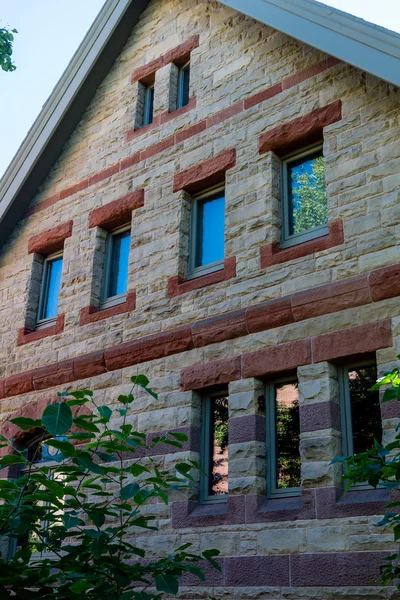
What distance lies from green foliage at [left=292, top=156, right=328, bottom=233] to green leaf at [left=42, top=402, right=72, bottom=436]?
508 centimetres

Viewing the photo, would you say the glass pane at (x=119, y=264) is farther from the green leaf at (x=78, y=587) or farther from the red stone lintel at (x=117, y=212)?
the green leaf at (x=78, y=587)

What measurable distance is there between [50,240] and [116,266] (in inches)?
57.6

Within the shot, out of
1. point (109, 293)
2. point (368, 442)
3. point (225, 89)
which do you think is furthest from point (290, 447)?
point (225, 89)

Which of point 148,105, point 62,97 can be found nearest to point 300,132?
point 148,105

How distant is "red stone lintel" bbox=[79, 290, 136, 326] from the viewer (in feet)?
31.3

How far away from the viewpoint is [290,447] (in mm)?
7504

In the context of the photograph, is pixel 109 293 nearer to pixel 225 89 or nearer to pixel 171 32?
pixel 225 89

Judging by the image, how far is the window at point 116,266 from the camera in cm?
1023

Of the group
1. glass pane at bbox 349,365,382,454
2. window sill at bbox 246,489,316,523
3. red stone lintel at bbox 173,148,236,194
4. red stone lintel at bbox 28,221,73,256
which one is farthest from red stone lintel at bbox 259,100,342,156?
window sill at bbox 246,489,316,523

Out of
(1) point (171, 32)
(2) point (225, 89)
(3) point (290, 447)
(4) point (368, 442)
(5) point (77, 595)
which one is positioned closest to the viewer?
(5) point (77, 595)

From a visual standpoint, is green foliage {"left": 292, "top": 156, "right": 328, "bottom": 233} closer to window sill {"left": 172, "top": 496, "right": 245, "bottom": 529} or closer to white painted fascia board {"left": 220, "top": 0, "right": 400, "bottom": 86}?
white painted fascia board {"left": 220, "top": 0, "right": 400, "bottom": 86}

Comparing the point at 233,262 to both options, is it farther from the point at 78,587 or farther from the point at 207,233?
the point at 78,587

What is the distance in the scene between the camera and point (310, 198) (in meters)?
8.41

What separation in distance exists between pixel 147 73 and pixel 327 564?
777 centimetres
